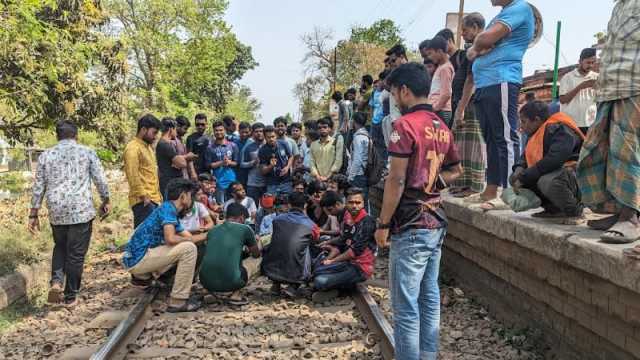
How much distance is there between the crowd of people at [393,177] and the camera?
3.16 meters

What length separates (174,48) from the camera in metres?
35.0

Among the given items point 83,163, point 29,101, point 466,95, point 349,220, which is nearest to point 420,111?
point 466,95

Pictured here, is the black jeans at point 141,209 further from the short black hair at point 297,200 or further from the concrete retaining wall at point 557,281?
the concrete retaining wall at point 557,281

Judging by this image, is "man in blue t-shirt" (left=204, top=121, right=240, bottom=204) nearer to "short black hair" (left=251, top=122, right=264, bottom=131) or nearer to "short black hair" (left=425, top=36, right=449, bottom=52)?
"short black hair" (left=251, top=122, right=264, bottom=131)

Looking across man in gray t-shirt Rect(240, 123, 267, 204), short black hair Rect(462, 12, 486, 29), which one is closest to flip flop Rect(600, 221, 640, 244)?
short black hair Rect(462, 12, 486, 29)

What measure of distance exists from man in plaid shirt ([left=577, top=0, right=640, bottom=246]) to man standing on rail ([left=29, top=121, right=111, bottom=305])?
4977 millimetres

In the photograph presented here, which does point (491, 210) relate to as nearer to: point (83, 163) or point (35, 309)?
point (83, 163)

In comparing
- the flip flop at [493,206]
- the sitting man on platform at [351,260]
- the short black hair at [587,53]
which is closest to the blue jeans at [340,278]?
the sitting man on platform at [351,260]

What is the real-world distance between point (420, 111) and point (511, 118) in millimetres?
1974

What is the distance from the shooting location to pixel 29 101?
702 cm

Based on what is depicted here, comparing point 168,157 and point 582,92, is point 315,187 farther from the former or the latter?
point 582,92

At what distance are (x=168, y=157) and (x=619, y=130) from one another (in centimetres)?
576

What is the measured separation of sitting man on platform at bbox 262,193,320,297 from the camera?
571cm

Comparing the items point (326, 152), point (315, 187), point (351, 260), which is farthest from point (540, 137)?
point (326, 152)
